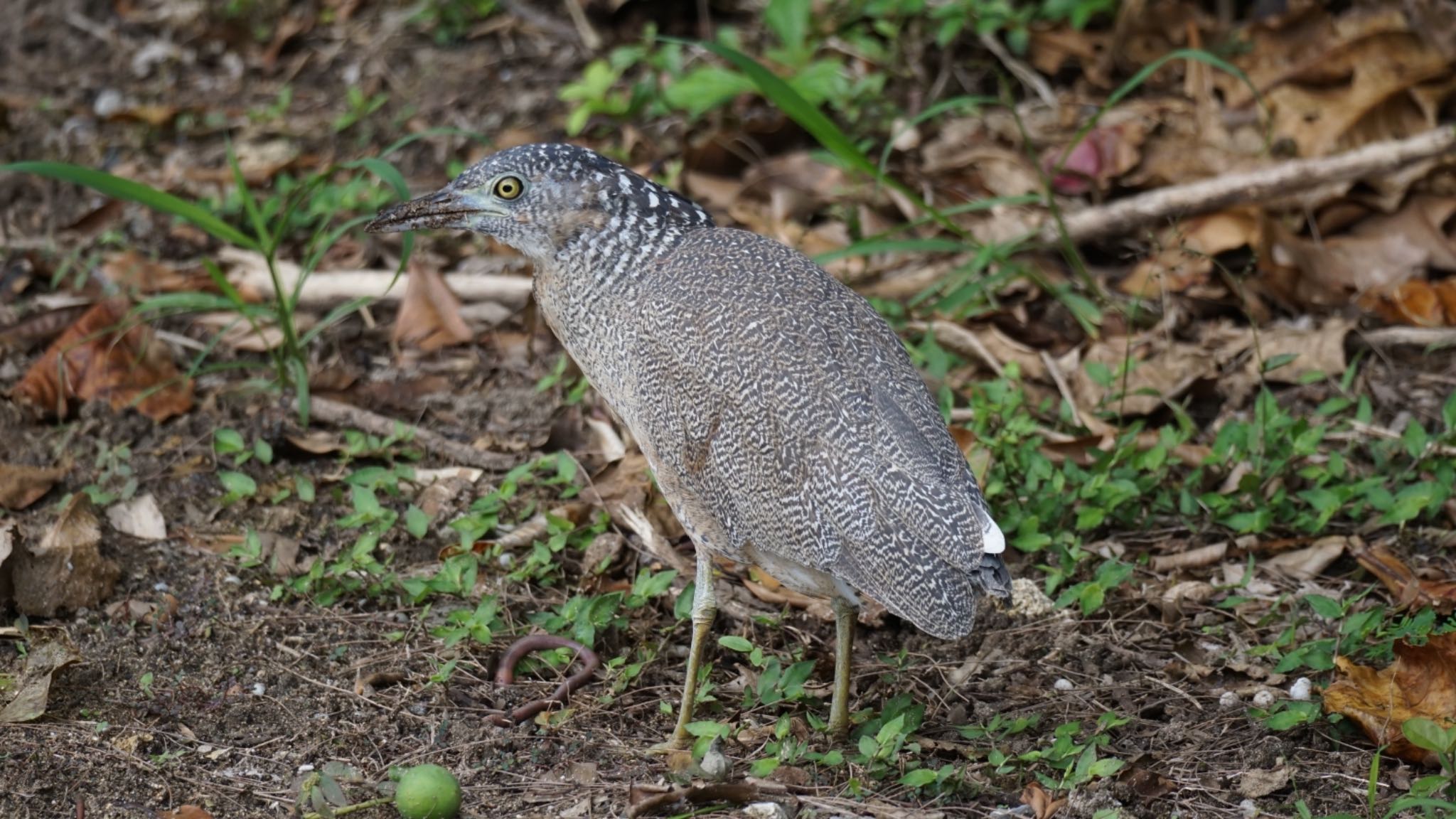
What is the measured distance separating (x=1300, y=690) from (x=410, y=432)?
302cm

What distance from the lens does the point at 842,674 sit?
3926mm

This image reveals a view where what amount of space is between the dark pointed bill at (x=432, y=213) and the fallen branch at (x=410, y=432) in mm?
1163

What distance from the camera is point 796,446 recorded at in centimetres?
367

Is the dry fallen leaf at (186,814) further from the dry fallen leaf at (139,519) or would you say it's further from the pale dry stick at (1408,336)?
the pale dry stick at (1408,336)

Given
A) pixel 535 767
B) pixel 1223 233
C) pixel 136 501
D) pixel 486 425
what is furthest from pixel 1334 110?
pixel 136 501

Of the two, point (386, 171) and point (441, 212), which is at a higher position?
point (441, 212)

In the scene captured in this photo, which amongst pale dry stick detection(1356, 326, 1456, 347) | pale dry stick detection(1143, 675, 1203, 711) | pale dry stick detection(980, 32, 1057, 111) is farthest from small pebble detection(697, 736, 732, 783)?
pale dry stick detection(980, 32, 1057, 111)

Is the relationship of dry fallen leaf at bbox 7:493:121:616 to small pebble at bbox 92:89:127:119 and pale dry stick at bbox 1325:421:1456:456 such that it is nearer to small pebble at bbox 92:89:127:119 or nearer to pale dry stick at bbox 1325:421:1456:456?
pale dry stick at bbox 1325:421:1456:456

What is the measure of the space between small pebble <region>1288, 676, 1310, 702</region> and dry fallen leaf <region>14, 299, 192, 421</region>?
3.80 metres

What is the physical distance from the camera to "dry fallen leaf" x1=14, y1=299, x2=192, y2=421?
5.34m

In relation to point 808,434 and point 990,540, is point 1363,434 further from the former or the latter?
point 808,434

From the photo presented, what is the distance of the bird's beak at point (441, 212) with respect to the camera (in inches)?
163

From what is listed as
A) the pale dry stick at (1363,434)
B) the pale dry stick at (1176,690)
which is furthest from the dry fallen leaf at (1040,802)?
the pale dry stick at (1363,434)

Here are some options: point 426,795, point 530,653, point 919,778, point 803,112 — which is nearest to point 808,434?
point 919,778
